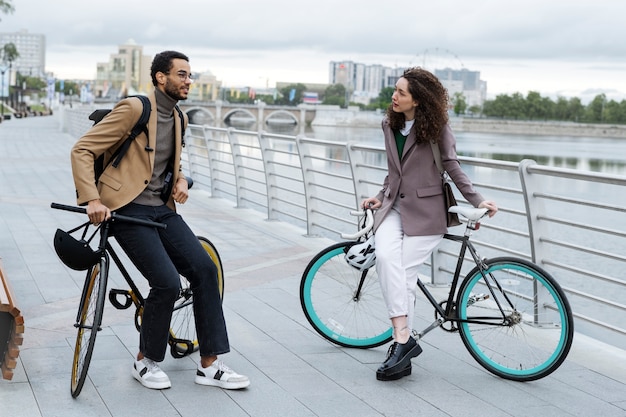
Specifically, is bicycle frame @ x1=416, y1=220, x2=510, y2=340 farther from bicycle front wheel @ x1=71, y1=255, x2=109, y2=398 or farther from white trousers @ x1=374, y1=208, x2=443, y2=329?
bicycle front wheel @ x1=71, y1=255, x2=109, y2=398

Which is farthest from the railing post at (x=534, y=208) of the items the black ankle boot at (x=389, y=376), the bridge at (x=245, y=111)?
the bridge at (x=245, y=111)

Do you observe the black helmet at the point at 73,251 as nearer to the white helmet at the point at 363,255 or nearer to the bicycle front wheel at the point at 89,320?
the bicycle front wheel at the point at 89,320

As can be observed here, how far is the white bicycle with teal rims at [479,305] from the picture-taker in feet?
15.5

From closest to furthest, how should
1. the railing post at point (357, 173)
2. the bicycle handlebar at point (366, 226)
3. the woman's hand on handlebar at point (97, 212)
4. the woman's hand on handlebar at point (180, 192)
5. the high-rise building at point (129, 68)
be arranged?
the woman's hand on handlebar at point (97, 212) → the woman's hand on handlebar at point (180, 192) → the bicycle handlebar at point (366, 226) → the railing post at point (357, 173) → the high-rise building at point (129, 68)

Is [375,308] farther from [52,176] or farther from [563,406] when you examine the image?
[52,176]

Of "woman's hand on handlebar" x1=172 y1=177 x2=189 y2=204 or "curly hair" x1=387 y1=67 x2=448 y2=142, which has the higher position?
"curly hair" x1=387 y1=67 x2=448 y2=142

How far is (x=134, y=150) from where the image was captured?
433 centimetres

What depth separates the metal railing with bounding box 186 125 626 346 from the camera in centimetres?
596

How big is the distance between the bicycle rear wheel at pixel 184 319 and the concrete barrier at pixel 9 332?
755 mm

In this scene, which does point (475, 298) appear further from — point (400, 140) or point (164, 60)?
point (164, 60)

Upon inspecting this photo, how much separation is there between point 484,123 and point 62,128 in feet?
264

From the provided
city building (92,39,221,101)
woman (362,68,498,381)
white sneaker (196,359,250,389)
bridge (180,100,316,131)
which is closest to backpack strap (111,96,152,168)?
white sneaker (196,359,250,389)

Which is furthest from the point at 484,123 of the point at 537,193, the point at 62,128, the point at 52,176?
the point at 537,193

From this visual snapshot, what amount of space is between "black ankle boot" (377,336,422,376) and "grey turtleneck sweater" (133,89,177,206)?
139 centimetres
